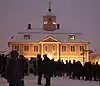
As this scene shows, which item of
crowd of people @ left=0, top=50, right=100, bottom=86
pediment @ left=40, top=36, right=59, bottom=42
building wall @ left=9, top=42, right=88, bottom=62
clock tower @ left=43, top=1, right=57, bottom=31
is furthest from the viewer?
clock tower @ left=43, top=1, right=57, bottom=31

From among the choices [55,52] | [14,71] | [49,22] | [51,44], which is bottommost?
[55,52]

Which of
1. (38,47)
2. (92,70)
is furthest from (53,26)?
(92,70)

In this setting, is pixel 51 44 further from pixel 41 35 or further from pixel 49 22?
pixel 49 22

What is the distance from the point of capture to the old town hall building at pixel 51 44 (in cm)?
9769

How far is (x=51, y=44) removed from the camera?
9862 centimetres

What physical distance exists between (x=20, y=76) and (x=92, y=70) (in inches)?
811

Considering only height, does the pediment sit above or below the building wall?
above

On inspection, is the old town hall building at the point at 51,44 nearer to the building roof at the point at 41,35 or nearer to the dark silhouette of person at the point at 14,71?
the building roof at the point at 41,35

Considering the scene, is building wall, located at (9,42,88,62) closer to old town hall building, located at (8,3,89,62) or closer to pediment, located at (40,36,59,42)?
old town hall building, located at (8,3,89,62)

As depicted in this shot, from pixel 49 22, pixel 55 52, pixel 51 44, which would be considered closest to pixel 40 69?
pixel 55 52

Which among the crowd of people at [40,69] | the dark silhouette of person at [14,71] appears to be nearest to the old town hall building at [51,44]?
the crowd of people at [40,69]

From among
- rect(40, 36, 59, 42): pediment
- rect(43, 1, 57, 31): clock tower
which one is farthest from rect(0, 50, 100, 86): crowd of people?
rect(43, 1, 57, 31): clock tower

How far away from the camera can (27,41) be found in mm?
100625

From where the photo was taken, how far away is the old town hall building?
97.7 m
